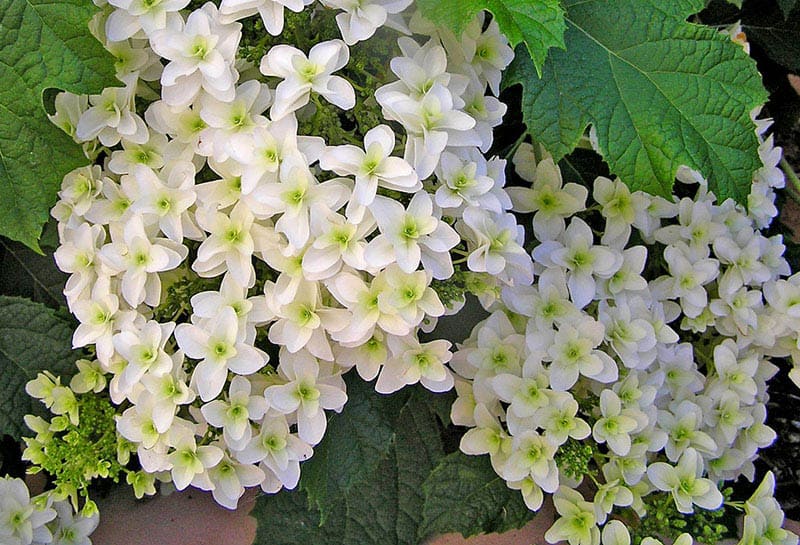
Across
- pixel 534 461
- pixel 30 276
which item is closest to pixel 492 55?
pixel 534 461

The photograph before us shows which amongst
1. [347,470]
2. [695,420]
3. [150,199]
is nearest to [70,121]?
[150,199]

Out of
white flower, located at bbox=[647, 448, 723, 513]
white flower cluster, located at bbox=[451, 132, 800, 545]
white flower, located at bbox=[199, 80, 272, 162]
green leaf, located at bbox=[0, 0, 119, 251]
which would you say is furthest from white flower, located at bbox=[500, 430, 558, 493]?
green leaf, located at bbox=[0, 0, 119, 251]

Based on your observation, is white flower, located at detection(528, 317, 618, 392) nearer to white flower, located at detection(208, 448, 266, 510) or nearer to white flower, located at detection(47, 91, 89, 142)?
white flower, located at detection(208, 448, 266, 510)

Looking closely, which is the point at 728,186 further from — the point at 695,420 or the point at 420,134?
the point at 420,134

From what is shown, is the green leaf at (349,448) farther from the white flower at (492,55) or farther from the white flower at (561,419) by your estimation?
the white flower at (492,55)

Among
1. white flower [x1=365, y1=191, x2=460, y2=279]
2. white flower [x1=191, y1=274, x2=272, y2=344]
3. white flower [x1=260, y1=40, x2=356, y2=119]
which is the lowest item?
white flower [x1=191, y1=274, x2=272, y2=344]

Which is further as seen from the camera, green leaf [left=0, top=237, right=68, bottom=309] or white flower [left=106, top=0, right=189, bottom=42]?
green leaf [left=0, top=237, right=68, bottom=309]

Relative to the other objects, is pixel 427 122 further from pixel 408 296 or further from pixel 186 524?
pixel 186 524

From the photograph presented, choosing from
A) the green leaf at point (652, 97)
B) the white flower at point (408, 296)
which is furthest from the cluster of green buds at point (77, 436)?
the green leaf at point (652, 97)
